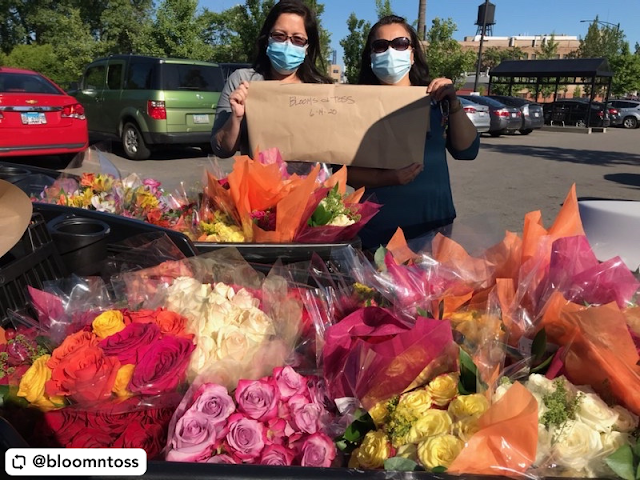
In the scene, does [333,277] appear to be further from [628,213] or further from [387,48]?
[387,48]

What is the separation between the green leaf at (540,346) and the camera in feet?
3.90

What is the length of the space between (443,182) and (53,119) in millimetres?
8784

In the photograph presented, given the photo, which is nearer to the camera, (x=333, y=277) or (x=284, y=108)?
(x=333, y=277)

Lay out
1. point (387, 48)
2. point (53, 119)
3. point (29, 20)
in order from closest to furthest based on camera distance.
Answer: point (387, 48) → point (53, 119) → point (29, 20)

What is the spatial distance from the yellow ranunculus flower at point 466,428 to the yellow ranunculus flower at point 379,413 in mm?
144

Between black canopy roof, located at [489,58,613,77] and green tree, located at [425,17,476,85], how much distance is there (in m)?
2.79

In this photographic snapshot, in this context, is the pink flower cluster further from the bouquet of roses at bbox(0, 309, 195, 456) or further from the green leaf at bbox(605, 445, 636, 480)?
the green leaf at bbox(605, 445, 636, 480)

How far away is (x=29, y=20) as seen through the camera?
38469mm

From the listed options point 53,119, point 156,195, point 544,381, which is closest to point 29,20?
point 53,119

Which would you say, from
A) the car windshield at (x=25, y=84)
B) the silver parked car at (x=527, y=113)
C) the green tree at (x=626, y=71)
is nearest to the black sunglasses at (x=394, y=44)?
the car windshield at (x=25, y=84)

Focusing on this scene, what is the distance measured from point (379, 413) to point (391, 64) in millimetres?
1881

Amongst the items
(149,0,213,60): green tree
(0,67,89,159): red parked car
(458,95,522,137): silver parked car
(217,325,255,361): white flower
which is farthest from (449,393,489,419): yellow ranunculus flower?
(149,0,213,60): green tree

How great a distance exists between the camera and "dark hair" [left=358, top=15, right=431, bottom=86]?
2.65m

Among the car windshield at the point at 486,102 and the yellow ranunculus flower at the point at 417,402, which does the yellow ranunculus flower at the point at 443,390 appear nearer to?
the yellow ranunculus flower at the point at 417,402
